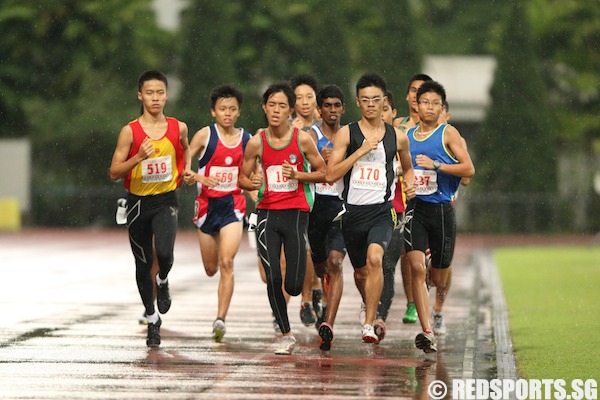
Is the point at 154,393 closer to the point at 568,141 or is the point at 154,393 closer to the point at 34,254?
the point at 34,254

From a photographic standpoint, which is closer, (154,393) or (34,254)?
(154,393)

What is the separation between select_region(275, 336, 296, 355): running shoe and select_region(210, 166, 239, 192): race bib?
7.21 ft

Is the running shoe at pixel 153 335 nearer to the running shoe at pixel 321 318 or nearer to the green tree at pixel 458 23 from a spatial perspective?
the running shoe at pixel 321 318

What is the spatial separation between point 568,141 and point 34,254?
32.8m

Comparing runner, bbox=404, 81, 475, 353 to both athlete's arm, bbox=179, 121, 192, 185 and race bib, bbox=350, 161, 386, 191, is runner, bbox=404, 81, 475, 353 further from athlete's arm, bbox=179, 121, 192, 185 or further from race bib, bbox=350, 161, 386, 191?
athlete's arm, bbox=179, 121, 192, 185

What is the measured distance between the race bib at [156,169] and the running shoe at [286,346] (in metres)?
1.89

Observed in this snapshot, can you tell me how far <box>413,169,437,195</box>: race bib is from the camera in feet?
45.4

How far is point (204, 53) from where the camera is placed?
5212 centimetres

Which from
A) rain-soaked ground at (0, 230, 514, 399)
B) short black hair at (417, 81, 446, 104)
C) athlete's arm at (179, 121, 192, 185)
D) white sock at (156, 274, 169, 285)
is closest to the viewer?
rain-soaked ground at (0, 230, 514, 399)

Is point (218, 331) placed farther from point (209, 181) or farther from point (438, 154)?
point (438, 154)

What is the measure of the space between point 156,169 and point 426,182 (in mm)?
2519

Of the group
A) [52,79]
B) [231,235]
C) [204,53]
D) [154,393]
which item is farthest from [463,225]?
[154,393]

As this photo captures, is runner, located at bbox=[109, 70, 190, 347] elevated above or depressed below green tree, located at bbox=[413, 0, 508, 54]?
below

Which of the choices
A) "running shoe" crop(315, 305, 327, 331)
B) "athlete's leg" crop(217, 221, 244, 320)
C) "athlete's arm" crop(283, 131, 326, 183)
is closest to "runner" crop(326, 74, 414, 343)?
"athlete's arm" crop(283, 131, 326, 183)
